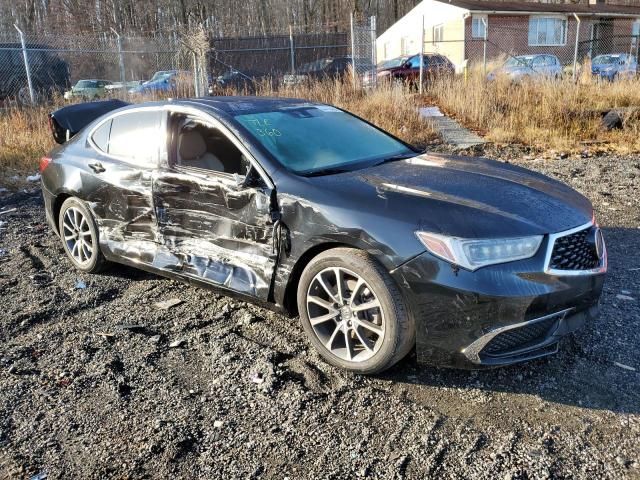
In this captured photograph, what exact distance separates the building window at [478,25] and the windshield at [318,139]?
28.9 metres

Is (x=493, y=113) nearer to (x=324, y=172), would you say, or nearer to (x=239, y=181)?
(x=324, y=172)

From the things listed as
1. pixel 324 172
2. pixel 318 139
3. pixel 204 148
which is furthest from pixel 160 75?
pixel 324 172

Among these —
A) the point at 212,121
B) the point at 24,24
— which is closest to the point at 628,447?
the point at 212,121

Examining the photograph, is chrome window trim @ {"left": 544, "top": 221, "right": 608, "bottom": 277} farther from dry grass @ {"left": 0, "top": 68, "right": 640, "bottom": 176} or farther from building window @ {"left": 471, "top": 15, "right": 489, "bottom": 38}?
building window @ {"left": 471, "top": 15, "right": 489, "bottom": 38}

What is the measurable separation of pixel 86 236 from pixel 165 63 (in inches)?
580

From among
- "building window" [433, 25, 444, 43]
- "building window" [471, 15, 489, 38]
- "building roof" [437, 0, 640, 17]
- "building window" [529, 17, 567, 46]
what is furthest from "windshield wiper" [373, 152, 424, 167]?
"building window" [433, 25, 444, 43]

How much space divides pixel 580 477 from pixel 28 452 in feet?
8.38

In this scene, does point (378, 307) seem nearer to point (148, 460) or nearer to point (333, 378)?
point (333, 378)

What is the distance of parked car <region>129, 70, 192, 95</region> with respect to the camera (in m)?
15.0

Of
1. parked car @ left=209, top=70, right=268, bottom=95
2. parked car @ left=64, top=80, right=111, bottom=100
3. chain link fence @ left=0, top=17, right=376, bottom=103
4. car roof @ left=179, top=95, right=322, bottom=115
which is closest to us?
car roof @ left=179, top=95, right=322, bottom=115

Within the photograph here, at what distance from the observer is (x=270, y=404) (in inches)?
119

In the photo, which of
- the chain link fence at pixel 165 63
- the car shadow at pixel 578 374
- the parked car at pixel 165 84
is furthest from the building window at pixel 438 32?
the car shadow at pixel 578 374

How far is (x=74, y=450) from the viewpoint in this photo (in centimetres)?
270

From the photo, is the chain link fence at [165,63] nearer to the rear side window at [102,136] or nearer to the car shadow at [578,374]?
the rear side window at [102,136]
